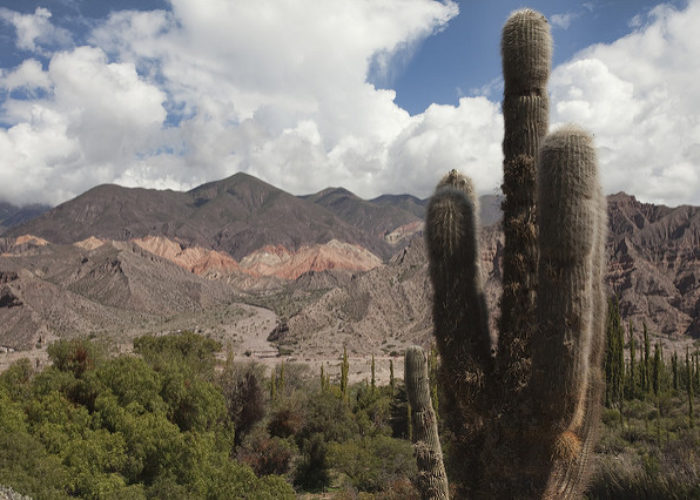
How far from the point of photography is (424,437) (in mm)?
6785

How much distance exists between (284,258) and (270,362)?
114 meters

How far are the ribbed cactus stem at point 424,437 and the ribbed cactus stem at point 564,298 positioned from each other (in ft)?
8.64

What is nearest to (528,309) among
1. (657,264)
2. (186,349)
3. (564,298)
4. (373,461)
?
(564,298)

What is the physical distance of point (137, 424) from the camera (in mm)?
12539

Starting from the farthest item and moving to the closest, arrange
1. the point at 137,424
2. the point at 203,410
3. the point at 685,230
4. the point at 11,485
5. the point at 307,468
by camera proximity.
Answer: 1. the point at 685,230
2. the point at 307,468
3. the point at 203,410
4. the point at 137,424
5. the point at 11,485

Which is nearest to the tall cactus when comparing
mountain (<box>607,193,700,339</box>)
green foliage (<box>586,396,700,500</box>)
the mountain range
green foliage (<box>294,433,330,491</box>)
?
green foliage (<box>586,396,700,500</box>)

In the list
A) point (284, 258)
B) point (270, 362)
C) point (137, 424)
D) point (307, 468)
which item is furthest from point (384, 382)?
point (284, 258)

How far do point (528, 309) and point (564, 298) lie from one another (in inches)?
26.0

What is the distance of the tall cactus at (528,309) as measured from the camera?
13.1 feet

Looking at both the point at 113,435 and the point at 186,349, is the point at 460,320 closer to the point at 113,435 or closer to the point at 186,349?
the point at 113,435

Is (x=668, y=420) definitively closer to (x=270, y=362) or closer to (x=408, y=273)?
(x=270, y=362)

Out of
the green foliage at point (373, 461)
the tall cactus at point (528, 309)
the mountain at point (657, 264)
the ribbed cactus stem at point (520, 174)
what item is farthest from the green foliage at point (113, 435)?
the mountain at point (657, 264)

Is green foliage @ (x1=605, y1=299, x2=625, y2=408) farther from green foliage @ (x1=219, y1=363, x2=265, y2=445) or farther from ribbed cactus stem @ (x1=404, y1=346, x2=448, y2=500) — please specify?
ribbed cactus stem @ (x1=404, y1=346, x2=448, y2=500)

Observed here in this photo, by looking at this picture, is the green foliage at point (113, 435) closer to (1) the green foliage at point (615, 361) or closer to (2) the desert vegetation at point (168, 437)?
(2) the desert vegetation at point (168, 437)
